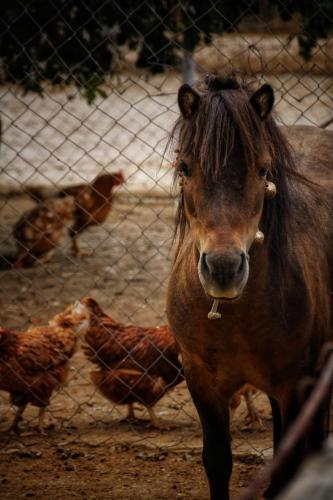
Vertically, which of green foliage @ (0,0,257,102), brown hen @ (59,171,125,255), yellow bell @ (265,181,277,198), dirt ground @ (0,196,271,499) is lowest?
dirt ground @ (0,196,271,499)

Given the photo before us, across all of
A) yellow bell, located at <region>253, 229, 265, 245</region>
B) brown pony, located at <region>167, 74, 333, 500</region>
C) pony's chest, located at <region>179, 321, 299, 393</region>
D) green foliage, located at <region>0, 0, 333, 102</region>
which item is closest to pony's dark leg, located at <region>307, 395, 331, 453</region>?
brown pony, located at <region>167, 74, 333, 500</region>

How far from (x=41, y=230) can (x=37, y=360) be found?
9.57ft

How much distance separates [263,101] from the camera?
108 inches

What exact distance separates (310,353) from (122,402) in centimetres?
181

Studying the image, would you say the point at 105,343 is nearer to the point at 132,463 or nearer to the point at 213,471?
the point at 132,463

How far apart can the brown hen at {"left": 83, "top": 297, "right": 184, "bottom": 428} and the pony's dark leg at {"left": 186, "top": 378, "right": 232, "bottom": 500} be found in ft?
3.83

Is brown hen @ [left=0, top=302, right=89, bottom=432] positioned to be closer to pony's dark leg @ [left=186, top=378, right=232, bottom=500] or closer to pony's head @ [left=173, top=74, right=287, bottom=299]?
pony's dark leg @ [left=186, top=378, right=232, bottom=500]

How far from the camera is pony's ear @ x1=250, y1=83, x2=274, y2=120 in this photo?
2.71 m

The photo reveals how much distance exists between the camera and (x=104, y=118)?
12922mm

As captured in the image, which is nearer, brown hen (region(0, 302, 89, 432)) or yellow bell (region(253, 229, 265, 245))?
yellow bell (region(253, 229, 265, 245))

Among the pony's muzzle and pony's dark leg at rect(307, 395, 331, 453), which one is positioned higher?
the pony's muzzle

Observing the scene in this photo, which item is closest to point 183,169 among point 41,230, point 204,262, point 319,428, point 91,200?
point 204,262

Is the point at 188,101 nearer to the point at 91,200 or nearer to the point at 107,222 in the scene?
the point at 91,200

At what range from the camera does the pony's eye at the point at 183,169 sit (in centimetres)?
272
